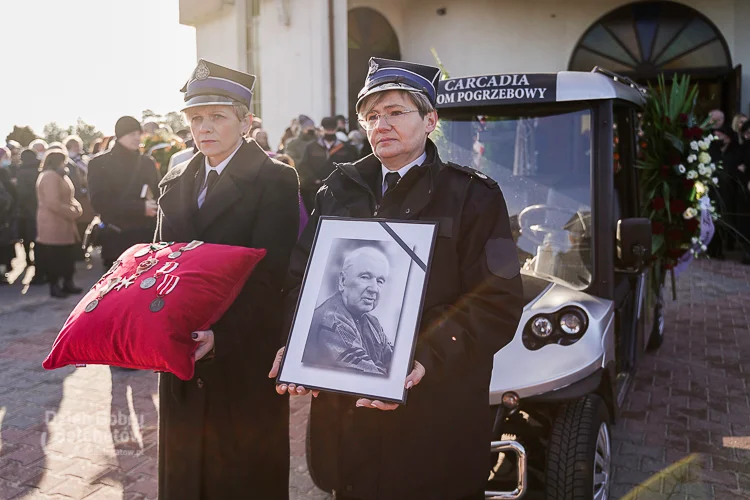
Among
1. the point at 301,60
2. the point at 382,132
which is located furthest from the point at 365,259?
the point at 301,60

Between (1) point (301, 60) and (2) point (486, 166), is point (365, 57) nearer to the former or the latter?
(1) point (301, 60)

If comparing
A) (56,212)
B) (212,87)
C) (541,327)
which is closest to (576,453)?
(541,327)

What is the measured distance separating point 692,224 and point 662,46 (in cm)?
1054

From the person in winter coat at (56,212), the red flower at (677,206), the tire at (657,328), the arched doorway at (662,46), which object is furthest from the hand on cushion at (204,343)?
the arched doorway at (662,46)

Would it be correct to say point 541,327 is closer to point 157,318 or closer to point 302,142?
point 157,318

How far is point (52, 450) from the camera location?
4.52m

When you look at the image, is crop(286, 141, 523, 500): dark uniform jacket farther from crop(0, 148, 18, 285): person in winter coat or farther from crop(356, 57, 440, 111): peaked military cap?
crop(0, 148, 18, 285): person in winter coat

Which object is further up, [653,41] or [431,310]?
[653,41]

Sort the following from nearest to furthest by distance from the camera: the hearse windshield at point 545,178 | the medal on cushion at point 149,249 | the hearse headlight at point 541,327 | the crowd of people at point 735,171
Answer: the medal on cushion at point 149,249 → the hearse headlight at point 541,327 → the hearse windshield at point 545,178 → the crowd of people at point 735,171

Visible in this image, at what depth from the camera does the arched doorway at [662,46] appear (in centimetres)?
1389

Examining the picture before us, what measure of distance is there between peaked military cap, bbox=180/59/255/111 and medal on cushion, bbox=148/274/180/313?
709 millimetres

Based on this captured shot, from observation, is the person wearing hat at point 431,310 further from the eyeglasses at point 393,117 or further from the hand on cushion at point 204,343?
the hand on cushion at point 204,343

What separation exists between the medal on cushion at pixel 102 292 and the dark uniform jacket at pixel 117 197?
13.4 feet

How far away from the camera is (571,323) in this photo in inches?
135
